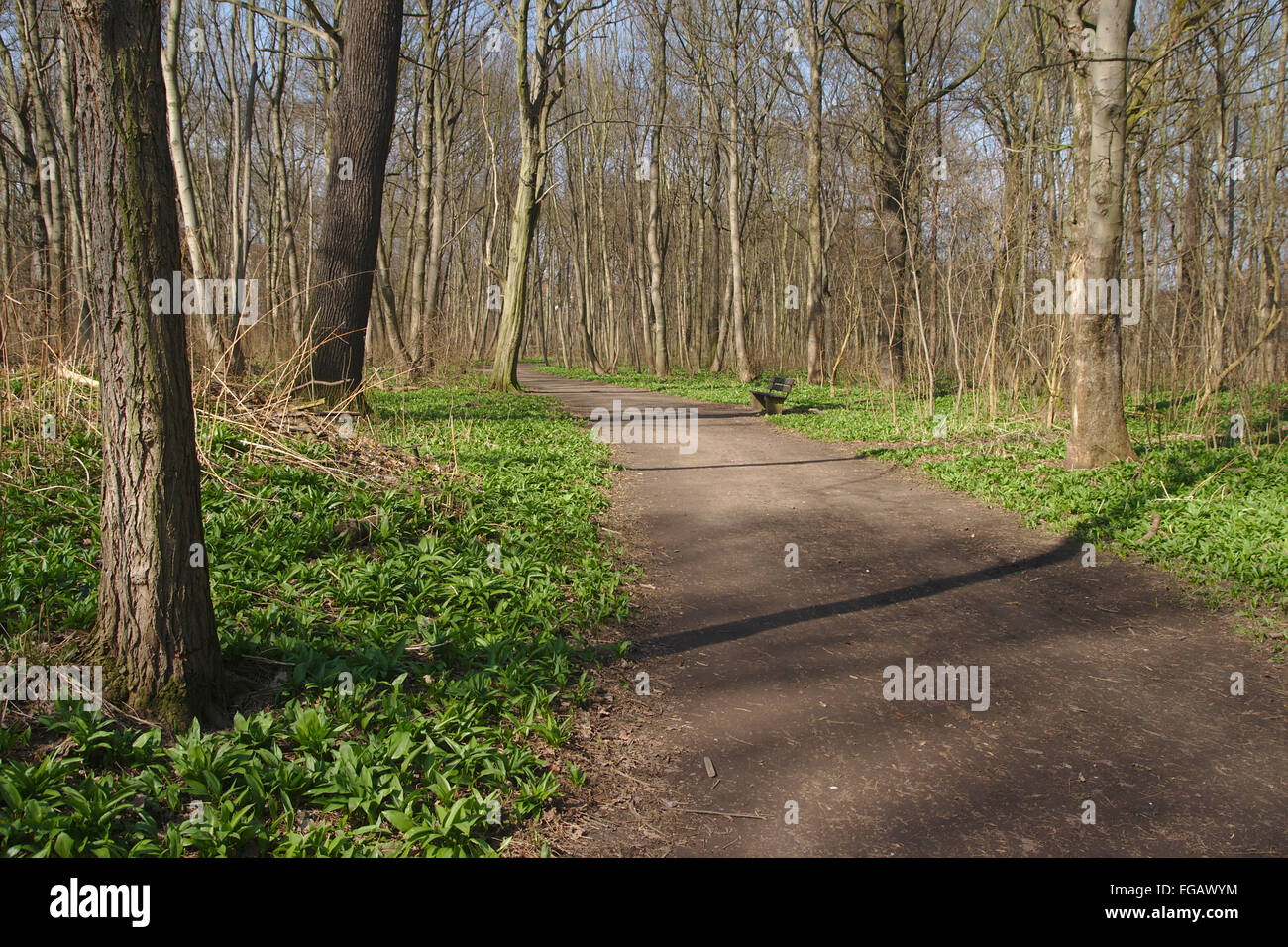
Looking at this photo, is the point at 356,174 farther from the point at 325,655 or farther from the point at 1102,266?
the point at 1102,266

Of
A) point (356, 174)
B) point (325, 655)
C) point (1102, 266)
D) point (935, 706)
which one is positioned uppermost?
point (356, 174)

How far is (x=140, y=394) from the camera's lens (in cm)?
328

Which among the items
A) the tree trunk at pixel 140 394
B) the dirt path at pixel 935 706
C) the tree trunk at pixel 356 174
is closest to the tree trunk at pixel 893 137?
the tree trunk at pixel 356 174

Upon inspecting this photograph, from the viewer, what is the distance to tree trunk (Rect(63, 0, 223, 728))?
3.14m

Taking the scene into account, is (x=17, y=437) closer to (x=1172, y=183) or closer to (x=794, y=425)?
(x=794, y=425)

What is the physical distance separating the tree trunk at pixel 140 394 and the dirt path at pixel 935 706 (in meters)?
2.01

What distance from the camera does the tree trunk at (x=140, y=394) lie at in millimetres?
3145

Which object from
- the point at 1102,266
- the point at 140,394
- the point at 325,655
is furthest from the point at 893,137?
the point at 140,394

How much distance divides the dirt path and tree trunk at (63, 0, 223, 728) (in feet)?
6.61

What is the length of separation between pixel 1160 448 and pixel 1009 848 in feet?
27.9

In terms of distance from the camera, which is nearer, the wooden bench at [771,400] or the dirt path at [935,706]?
the dirt path at [935,706]

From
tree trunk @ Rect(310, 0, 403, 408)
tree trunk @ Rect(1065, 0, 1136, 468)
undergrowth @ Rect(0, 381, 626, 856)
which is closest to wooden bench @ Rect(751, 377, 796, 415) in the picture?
tree trunk @ Rect(1065, 0, 1136, 468)

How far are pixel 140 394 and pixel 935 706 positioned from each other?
4.08 meters

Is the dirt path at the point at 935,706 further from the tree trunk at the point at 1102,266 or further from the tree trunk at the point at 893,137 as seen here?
the tree trunk at the point at 893,137
